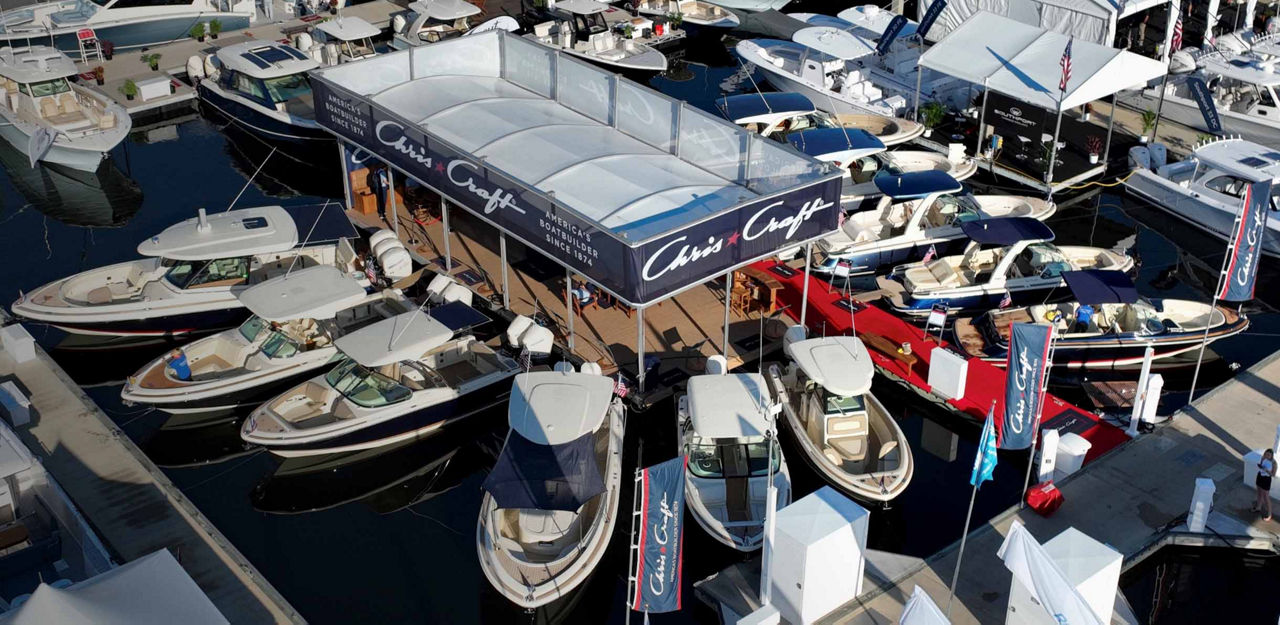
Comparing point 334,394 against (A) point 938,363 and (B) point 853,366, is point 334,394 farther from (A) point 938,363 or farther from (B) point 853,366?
(A) point 938,363

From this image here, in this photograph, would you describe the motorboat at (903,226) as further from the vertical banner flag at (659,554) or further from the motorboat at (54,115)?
the motorboat at (54,115)

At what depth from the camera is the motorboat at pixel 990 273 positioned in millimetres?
32625

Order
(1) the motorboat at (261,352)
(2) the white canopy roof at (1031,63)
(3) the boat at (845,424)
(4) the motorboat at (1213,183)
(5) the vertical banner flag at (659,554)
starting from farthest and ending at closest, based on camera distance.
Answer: (2) the white canopy roof at (1031,63)
(4) the motorboat at (1213,183)
(1) the motorboat at (261,352)
(3) the boat at (845,424)
(5) the vertical banner flag at (659,554)

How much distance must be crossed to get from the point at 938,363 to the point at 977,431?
1.89 metres

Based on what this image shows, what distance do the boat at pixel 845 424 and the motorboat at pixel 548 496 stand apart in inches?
166

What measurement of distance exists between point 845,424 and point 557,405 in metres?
6.11

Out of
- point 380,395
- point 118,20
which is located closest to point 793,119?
point 380,395

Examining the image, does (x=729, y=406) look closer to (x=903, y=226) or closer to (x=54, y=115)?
(x=903, y=226)

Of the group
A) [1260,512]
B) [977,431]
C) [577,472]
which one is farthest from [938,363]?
[577,472]

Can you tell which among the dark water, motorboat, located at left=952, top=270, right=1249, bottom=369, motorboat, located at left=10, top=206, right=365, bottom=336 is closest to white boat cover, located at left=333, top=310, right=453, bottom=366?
the dark water

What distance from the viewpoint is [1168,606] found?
23.7 meters

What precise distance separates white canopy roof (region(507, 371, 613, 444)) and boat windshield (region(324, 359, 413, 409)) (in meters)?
3.15

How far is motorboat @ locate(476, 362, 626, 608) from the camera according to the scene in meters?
23.5

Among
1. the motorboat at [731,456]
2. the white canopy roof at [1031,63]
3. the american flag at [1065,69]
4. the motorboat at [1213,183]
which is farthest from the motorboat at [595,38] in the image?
the motorboat at [731,456]
